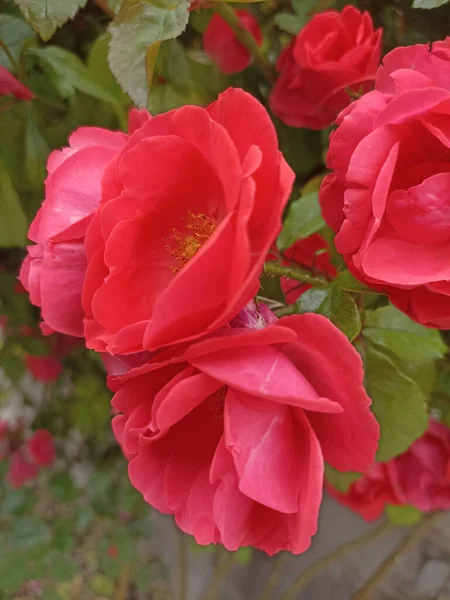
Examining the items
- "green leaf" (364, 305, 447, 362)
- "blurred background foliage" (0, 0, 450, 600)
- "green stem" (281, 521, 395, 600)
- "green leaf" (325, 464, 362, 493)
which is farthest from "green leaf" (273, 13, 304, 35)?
"green stem" (281, 521, 395, 600)

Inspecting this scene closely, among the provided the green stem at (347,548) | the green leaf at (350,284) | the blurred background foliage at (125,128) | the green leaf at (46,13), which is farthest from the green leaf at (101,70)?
the green stem at (347,548)

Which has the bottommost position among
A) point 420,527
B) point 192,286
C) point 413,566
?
point 413,566

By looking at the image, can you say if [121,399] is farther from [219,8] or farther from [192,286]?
[219,8]

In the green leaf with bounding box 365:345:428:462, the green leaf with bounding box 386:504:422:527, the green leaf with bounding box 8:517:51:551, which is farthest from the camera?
the green leaf with bounding box 8:517:51:551

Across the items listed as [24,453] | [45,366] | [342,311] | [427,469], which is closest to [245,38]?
[342,311]

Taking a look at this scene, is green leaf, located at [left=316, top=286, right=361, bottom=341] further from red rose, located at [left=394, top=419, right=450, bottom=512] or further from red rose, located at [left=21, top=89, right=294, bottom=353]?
red rose, located at [left=394, top=419, right=450, bottom=512]

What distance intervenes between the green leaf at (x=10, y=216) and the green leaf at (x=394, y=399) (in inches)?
10.6

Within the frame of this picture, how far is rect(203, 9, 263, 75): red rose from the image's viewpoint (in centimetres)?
42

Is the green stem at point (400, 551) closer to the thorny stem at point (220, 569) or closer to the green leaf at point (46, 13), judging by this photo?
the thorny stem at point (220, 569)

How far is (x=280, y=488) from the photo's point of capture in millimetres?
190

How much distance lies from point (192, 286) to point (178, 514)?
0.34 ft

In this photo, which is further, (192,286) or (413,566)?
(413,566)

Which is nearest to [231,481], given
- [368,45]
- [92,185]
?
[92,185]

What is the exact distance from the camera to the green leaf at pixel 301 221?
0.34 meters
